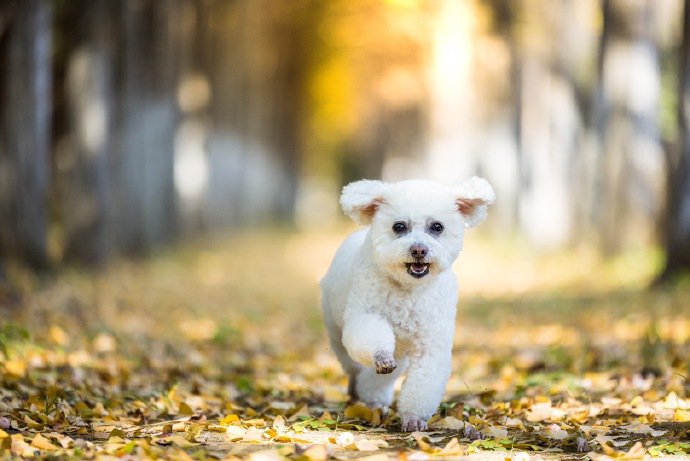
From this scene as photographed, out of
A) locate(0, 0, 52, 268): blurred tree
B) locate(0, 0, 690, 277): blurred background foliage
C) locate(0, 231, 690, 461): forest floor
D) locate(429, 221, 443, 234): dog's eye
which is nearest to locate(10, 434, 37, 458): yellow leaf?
locate(0, 231, 690, 461): forest floor

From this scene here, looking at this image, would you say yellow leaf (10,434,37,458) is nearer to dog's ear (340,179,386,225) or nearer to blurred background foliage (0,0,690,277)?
dog's ear (340,179,386,225)

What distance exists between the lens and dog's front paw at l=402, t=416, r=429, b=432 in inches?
204

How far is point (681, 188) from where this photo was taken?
11555mm

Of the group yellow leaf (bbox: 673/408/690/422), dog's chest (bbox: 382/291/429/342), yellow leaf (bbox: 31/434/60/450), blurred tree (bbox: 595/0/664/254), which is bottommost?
yellow leaf (bbox: 31/434/60/450)

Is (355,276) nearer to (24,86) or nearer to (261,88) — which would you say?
(24,86)

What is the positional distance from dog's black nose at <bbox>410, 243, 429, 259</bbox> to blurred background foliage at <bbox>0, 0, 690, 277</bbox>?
751 centimetres

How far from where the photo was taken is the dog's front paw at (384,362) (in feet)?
16.3

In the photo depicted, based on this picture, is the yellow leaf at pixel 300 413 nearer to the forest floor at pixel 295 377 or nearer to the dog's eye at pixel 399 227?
the forest floor at pixel 295 377

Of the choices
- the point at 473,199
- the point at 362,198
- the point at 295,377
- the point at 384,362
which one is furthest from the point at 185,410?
the point at 473,199

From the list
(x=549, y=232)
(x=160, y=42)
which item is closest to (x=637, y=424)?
(x=549, y=232)

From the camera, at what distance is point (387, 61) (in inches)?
1747

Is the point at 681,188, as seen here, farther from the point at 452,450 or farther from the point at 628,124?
the point at 452,450

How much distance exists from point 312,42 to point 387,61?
12.4ft

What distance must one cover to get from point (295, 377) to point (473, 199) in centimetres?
289
